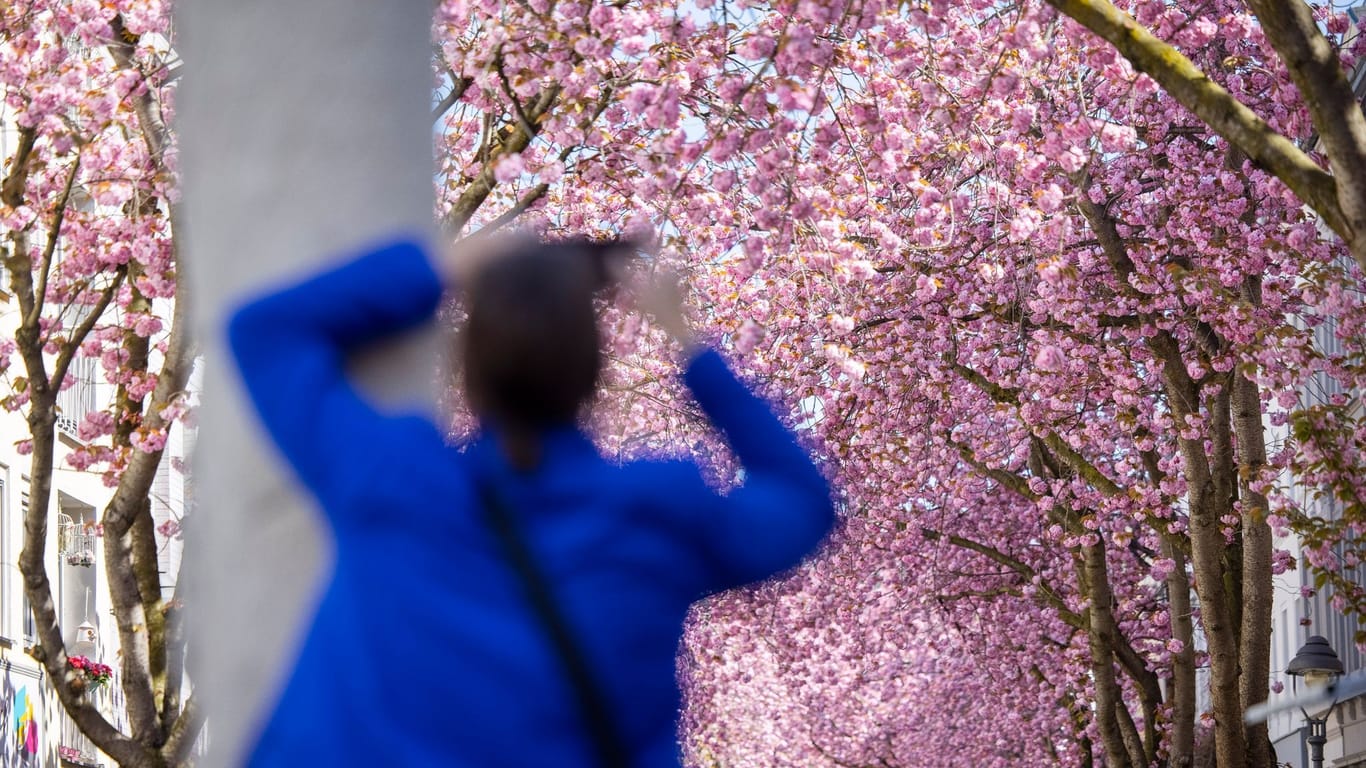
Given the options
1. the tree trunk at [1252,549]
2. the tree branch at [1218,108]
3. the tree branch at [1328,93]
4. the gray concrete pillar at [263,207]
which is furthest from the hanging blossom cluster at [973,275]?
the tree branch at [1328,93]

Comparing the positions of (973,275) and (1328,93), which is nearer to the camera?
(1328,93)

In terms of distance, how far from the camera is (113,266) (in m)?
11.0

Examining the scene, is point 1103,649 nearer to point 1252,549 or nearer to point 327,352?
point 1252,549

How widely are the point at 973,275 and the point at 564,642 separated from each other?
A: 13.1 metres

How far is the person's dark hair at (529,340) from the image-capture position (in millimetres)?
1913

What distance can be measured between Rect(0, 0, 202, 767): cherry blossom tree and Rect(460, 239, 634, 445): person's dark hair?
783 cm

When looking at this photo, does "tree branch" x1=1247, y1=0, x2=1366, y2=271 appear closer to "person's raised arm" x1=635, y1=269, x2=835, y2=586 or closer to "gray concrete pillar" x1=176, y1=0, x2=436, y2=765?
"person's raised arm" x1=635, y1=269, x2=835, y2=586

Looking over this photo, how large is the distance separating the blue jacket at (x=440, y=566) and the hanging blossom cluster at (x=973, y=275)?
27 cm

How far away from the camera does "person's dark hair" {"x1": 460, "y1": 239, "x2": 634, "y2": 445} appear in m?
1.91

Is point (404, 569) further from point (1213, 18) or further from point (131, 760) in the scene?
point (1213, 18)

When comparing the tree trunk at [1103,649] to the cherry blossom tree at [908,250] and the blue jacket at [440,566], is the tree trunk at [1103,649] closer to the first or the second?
the cherry blossom tree at [908,250]

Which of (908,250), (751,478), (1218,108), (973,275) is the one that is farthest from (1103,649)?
(751,478)

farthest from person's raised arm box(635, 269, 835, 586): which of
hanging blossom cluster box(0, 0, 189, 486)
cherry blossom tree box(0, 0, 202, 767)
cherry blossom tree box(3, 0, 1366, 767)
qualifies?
cherry blossom tree box(0, 0, 202, 767)

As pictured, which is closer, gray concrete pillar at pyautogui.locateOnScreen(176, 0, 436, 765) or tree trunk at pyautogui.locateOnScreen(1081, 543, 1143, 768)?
gray concrete pillar at pyautogui.locateOnScreen(176, 0, 436, 765)
